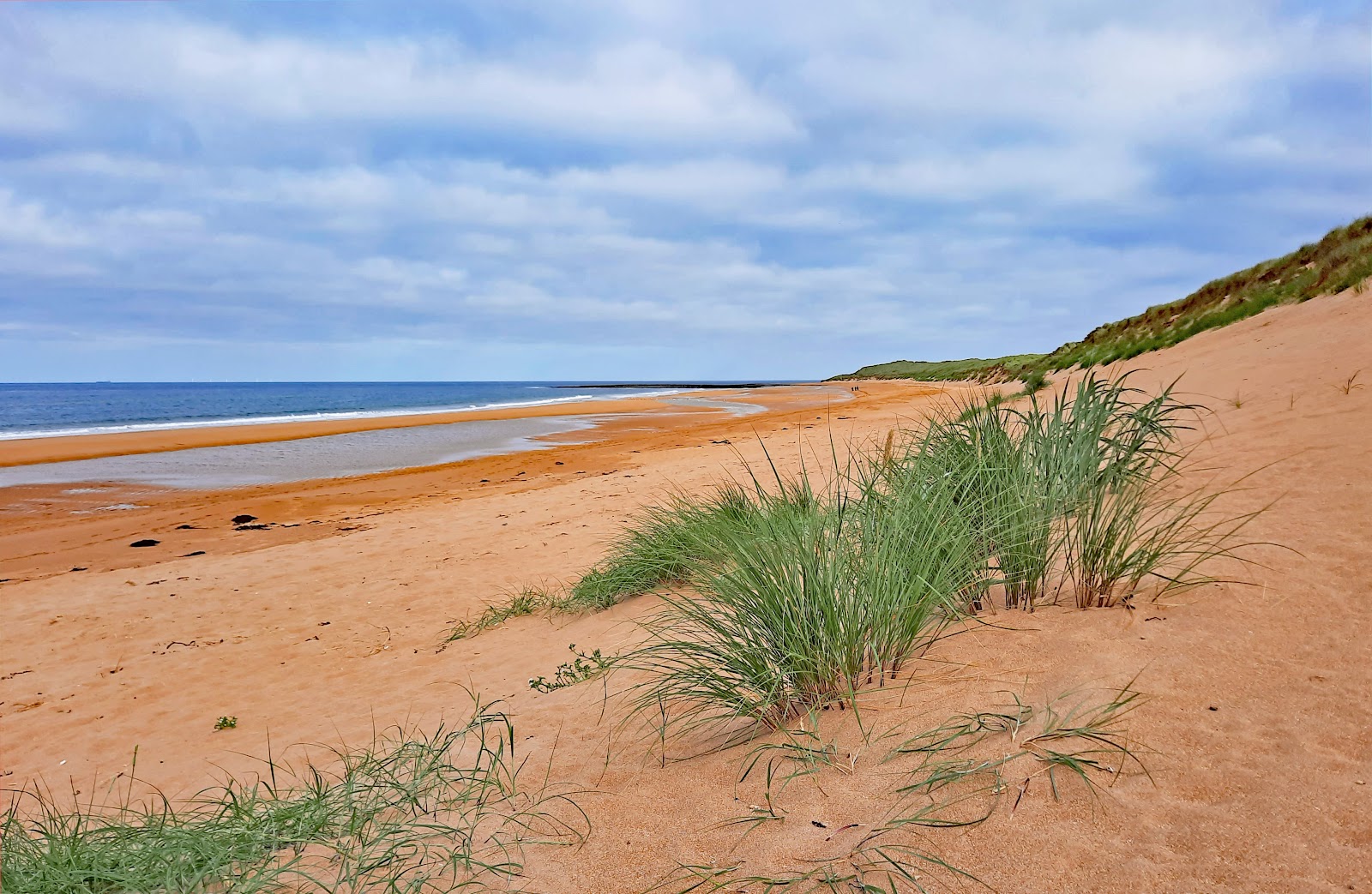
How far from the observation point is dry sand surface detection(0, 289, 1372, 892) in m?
1.91

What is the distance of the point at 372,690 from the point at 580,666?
1.59 m

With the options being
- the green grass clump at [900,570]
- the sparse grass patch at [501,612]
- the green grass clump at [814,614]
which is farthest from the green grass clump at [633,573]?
the green grass clump at [814,614]

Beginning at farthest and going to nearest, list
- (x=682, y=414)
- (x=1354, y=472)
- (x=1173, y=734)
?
(x=682, y=414) → (x=1354, y=472) → (x=1173, y=734)

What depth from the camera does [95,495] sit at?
1564 centimetres

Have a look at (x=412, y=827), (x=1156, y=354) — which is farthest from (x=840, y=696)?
(x=1156, y=354)

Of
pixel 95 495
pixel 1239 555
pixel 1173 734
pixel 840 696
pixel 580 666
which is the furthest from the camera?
pixel 95 495

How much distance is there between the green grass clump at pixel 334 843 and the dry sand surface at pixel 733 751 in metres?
0.18

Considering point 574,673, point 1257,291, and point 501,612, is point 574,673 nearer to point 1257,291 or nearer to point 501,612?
point 501,612

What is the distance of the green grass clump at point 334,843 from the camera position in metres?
2.27

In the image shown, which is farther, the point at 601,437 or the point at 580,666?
the point at 601,437

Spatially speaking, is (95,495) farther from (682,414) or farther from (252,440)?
(682,414)

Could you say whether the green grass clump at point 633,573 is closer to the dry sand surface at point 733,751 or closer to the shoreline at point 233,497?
the dry sand surface at point 733,751

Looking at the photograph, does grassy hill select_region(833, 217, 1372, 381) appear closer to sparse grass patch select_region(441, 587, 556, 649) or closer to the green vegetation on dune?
the green vegetation on dune

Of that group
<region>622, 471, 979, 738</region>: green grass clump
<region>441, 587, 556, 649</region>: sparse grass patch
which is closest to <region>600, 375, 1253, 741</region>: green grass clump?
<region>622, 471, 979, 738</region>: green grass clump
